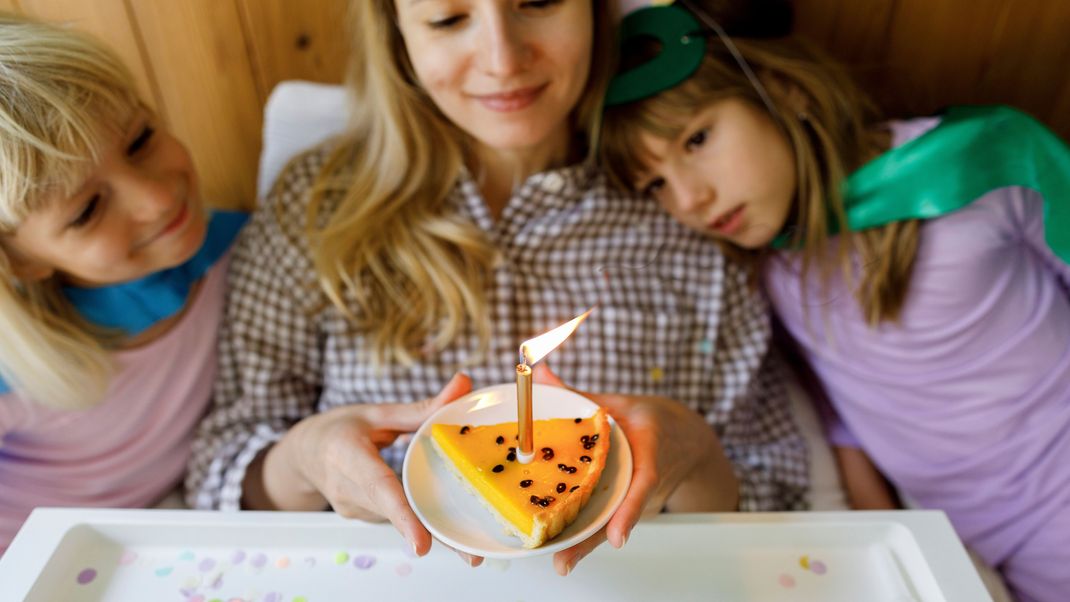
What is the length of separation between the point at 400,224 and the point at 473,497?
0.53m

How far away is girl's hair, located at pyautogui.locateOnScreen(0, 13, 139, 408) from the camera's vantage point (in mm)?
829

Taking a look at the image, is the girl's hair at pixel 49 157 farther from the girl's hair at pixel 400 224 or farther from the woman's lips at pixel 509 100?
the woman's lips at pixel 509 100

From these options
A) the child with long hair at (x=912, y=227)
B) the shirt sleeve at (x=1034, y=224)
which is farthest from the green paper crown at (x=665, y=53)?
the shirt sleeve at (x=1034, y=224)

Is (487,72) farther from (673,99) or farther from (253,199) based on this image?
(253,199)

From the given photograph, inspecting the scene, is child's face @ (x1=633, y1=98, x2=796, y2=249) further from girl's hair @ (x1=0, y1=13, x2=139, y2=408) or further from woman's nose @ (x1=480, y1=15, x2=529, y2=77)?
girl's hair @ (x1=0, y1=13, x2=139, y2=408)

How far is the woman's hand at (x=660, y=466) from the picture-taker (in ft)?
2.17

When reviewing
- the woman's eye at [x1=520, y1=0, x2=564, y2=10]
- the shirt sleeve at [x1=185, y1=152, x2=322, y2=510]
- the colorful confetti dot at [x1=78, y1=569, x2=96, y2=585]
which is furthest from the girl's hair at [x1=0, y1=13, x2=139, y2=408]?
the woman's eye at [x1=520, y1=0, x2=564, y2=10]

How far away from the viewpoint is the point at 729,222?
114 cm

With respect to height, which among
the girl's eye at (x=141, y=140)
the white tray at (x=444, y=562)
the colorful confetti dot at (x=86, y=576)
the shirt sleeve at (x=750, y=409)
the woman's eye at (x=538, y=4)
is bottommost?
the shirt sleeve at (x=750, y=409)

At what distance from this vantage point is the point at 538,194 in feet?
3.72

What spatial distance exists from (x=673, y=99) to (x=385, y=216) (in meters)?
0.46

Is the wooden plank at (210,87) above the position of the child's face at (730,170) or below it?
above

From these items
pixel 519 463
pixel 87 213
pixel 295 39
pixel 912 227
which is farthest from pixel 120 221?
pixel 912 227

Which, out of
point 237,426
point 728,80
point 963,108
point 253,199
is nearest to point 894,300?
point 963,108
